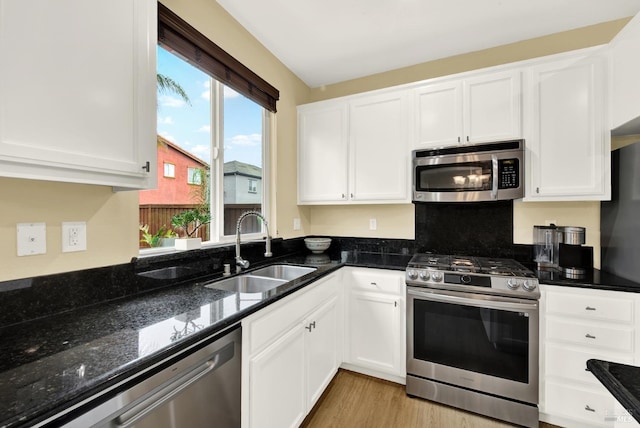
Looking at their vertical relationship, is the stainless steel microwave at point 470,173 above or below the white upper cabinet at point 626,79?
below

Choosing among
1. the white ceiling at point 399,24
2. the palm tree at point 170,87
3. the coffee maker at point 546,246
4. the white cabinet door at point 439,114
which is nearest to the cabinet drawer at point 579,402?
the coffee maker at point 546,246

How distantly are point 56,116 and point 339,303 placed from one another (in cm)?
194

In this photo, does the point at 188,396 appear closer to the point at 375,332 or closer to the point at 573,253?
the point at 375,332

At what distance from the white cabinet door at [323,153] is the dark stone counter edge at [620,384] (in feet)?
6.71

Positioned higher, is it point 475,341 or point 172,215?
point 172,215

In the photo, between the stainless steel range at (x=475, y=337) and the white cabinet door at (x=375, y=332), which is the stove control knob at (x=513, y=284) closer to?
the stainless steel range at (x=475, y=337)

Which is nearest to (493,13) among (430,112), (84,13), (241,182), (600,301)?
(430,112)

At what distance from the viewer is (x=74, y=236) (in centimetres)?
115

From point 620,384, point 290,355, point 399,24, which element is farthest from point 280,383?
point 399,24

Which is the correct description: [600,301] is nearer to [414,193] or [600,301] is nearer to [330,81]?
[414,193]

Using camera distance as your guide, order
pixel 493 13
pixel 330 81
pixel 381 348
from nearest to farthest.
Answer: pixel 493 13
pixel 381 348
pixel 330 81

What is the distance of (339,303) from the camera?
7.17 ft

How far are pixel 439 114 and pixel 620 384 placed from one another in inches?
80.2

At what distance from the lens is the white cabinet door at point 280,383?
1.25m
